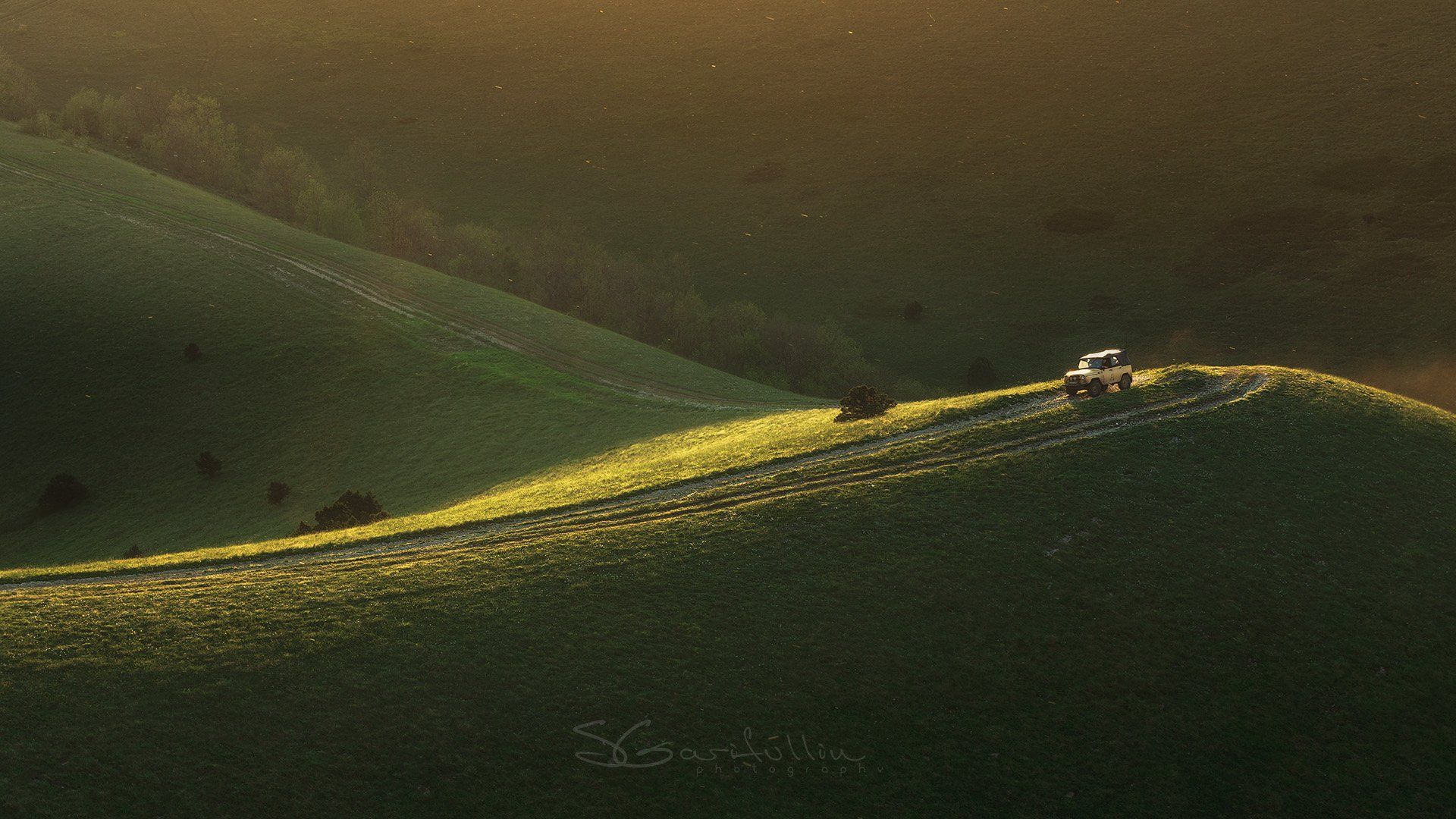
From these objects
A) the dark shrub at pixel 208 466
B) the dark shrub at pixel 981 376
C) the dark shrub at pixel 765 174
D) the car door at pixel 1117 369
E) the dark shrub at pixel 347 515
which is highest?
the dark shrub at pixel 765 174

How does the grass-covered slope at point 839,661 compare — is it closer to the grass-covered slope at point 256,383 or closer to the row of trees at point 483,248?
the grass-covered slope at point 256,383

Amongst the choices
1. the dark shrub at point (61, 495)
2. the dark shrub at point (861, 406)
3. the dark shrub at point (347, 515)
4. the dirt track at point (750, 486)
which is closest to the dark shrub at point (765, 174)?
the dark shrub at point (61, 495)

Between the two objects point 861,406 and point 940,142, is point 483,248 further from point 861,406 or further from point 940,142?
point 861,406

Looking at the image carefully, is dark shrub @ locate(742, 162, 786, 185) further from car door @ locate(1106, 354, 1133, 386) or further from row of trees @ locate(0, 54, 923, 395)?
car door @ locate(1106, 354, 1133, 386)

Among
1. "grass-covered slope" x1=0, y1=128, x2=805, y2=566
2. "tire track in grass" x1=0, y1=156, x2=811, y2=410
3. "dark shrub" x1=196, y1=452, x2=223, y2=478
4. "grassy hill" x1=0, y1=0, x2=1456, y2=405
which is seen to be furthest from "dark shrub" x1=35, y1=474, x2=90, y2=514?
"grassy hill" x1=0, y1=0, x2=1456, y2=405

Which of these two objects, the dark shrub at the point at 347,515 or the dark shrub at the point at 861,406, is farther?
the dark shrub at the point at 347,515

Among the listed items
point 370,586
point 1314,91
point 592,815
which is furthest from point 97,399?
point 1314,91

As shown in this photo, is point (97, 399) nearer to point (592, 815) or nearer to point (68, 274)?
point (68, 274)
